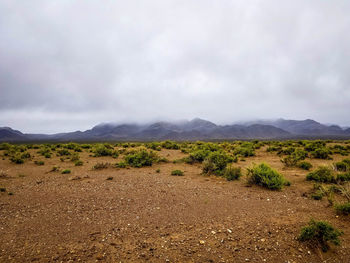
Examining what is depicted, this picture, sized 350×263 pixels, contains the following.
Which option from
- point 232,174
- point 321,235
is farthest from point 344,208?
point 232,174

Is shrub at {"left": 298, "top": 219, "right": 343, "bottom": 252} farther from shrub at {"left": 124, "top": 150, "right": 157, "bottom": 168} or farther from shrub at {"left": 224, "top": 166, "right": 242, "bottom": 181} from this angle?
shrub at {"left": 124, "top": 150, "right": 157, "bottom": 168}

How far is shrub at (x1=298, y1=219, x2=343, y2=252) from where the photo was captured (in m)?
3.78

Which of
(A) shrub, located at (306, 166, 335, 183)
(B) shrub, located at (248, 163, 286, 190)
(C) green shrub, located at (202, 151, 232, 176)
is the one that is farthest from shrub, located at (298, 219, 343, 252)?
(C) green shrub, located at (202, 151, 232, 176)

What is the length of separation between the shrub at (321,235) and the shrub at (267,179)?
3619 millimetres

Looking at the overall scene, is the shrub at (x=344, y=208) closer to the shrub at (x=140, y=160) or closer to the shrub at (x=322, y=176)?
the shrub at (x=322, y=176)

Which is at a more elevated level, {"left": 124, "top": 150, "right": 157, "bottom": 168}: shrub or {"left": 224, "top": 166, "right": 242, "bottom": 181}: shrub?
{"left": 124, "top": 150, "right": 157, "bottom": 168}: shrub

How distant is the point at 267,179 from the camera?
7.64m

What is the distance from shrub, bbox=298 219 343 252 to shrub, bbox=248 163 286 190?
362 cm

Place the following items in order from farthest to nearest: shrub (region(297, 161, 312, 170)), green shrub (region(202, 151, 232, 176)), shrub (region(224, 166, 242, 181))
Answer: shrub (region(297, 161, 312, 170)) < green shrub (region(202, 151, 232, 176)) < shrub (region(224, 166, 242, 181))

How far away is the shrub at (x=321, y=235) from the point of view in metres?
3.78

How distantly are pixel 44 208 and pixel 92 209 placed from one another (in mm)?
1659

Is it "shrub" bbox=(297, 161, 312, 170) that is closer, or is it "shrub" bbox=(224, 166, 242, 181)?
"shrub" bbox=(224, 166, 242, 181)

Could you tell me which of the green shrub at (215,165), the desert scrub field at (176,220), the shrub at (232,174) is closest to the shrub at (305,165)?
the desert scrub field at (176,220)

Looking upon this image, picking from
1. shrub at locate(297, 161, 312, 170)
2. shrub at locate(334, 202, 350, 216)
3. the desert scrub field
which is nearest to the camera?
the desert scrub field
